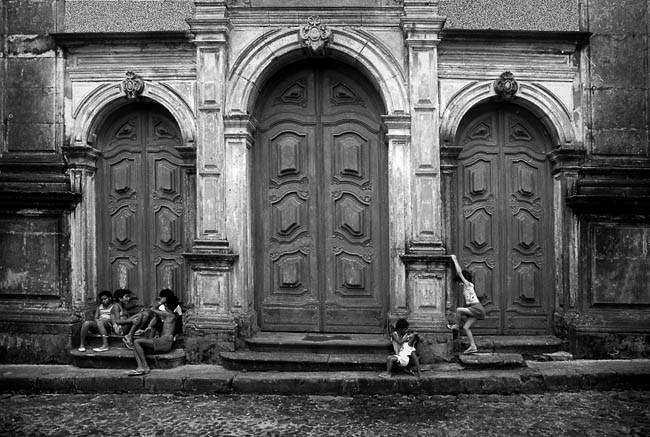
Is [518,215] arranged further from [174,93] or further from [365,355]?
[174,93]

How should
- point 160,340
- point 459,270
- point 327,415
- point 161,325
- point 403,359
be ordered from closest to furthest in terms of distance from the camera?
point 327,415
point 403,359
point 160,340
point 459,270
point 161,325

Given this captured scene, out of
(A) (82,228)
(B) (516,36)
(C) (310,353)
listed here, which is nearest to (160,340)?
(C) (310,353)

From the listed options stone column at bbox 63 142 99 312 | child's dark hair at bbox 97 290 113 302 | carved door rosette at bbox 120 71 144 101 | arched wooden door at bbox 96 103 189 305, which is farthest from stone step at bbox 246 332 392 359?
carved door rosette at bbox 120 71 144 101

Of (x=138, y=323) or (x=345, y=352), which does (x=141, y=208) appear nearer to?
(x=138, y=323)

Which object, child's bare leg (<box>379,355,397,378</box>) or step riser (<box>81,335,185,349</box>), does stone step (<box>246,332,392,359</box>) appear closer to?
child's bare leg (<box>379,355,397,378</box>)

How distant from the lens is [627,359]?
24.4 feet

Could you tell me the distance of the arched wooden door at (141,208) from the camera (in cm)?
802

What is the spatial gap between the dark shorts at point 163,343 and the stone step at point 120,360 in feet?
0.24

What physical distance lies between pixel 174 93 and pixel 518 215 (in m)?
4.93

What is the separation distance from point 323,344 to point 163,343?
1973mm

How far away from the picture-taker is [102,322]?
7516 mm

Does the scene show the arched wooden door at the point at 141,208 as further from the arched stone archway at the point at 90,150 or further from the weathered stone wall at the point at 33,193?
the weathered stone wall at the point at 33,193

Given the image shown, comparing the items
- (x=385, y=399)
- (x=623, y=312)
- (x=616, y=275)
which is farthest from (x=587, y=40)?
(x=385, y=399)

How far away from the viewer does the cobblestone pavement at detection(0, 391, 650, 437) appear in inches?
215
